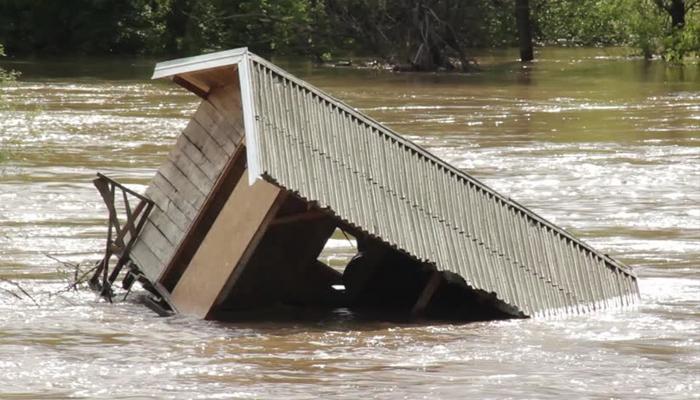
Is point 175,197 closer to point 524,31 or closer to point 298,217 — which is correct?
point 298,217

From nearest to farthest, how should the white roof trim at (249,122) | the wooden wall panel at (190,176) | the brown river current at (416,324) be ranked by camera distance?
the brown river current at (416,324) → the white roof trim at (249,122) → the wooden wall panel at (190,176)

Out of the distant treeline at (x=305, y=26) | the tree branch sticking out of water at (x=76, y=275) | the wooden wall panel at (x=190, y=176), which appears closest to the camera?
the wooden wall panel at (x=190, y=176)

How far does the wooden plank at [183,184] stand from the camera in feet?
45.9

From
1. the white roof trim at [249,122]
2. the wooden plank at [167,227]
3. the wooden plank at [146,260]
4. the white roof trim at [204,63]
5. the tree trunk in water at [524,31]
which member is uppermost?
the white roof trim at [204,63]

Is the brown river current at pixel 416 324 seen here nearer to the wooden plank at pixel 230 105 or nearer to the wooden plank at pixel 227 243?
the wooden plank at pixel 227 243

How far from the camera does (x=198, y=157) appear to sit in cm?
1423

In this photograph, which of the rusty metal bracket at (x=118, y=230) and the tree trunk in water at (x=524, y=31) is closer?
the rusty metal bracket at (x=118, y=230)

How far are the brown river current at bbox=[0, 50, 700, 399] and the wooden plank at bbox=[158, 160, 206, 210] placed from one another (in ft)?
3.58

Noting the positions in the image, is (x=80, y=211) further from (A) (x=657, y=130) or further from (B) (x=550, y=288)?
(A) (x=657, y=130)

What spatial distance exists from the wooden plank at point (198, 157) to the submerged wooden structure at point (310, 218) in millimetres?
12

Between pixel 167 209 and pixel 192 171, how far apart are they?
41 cm

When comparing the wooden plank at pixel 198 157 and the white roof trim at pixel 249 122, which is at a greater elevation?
the white roof trim at pixel 249 122

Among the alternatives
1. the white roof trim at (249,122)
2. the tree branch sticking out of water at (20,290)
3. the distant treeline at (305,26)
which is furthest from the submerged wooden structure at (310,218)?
the distant treeline at (305,26)

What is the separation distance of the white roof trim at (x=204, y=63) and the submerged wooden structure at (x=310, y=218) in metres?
0.01
